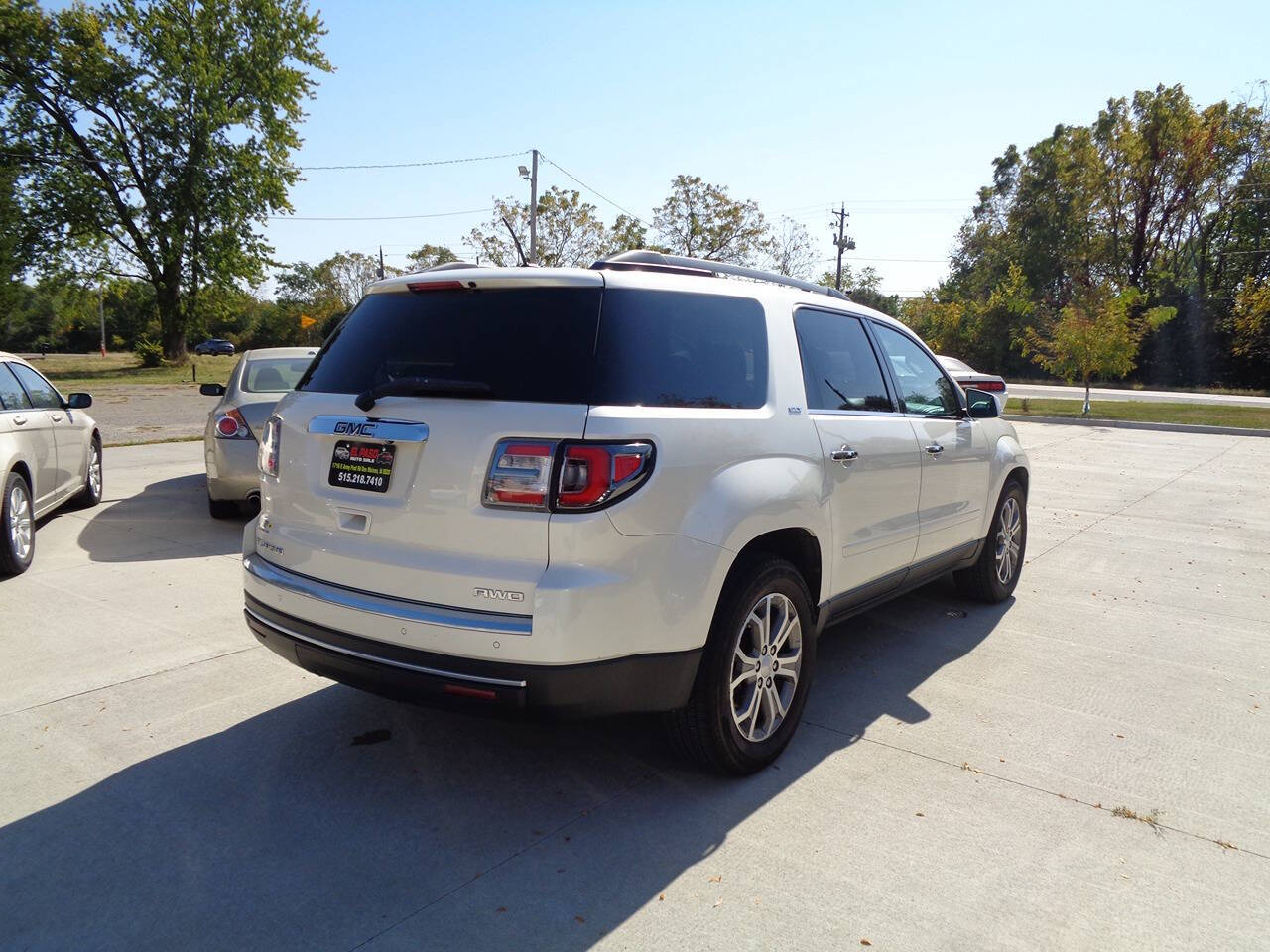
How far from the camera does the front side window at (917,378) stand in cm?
482

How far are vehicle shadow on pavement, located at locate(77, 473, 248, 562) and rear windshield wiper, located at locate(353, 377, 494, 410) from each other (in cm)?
444

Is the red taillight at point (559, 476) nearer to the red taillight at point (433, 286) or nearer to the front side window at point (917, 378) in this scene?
the red taillight at point (433, 286)

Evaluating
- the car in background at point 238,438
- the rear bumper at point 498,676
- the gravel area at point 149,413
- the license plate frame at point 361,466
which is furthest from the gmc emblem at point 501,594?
the gravel area at point 149,413

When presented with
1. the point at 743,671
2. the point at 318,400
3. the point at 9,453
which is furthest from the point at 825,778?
the point at 9,453

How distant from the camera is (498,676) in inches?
111

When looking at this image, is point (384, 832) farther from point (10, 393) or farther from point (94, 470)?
point (94, 470)

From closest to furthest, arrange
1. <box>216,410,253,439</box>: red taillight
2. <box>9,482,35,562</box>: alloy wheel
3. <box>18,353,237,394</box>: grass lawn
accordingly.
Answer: <box>9,482,35,562</box>: alloy wheel, <box>216,410,253,439</box>: red taillight, <box>18,353,237,394</box>: grass lawn

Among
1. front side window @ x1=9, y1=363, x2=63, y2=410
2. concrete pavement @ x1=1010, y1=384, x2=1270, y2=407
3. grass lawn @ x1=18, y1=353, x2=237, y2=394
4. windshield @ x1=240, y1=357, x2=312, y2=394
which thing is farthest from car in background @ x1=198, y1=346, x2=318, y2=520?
concrete pavement @ x1=1010, y1=384, x2=1270, y2=407

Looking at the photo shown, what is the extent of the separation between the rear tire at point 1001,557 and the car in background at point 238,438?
5.45m

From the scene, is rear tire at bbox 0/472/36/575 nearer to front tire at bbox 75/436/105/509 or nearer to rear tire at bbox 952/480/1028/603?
front tire at bbox 75/436/105/509

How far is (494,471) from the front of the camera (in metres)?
2.87

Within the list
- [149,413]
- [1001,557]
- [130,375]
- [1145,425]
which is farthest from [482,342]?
[130,375]

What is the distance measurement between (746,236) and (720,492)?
4765 cm

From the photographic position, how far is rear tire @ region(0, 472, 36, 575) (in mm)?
5918
